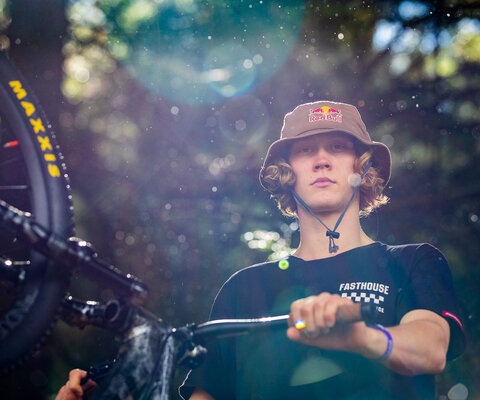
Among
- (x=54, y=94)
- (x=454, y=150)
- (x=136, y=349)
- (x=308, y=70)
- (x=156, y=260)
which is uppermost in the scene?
(x=308, y=70)

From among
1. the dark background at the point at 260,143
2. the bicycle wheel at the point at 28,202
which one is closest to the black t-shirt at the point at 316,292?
the bicycle wheel at the point at 28,202

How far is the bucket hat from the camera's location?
3141 millimetres

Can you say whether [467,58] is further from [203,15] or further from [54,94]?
[54,94]

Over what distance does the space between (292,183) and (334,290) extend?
80cm

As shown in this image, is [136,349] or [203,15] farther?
[203,15]

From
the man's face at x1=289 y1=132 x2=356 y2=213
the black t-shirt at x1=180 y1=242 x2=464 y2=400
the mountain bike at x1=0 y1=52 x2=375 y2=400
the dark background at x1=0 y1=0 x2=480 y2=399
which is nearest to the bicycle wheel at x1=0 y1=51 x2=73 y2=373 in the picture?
the mountain bike at x1=0 y1=52 x2=375 y2=400

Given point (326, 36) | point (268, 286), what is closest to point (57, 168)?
point (268, 286)

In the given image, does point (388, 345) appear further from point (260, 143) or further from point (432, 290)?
point (260, 143)

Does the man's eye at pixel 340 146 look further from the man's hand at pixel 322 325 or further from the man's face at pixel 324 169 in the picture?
the man's hand at pixel 322 325

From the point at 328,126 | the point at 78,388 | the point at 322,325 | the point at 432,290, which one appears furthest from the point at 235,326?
the point at 328,126

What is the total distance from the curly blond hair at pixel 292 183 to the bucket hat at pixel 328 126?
0.08 meters

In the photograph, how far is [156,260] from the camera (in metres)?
7.01

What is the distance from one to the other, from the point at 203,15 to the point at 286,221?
3.11 meters

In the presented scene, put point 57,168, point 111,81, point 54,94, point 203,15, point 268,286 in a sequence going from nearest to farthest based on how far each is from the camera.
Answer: point 57,168 → point 268,286 → point 54,94 → point 203,15 → point 111,81
